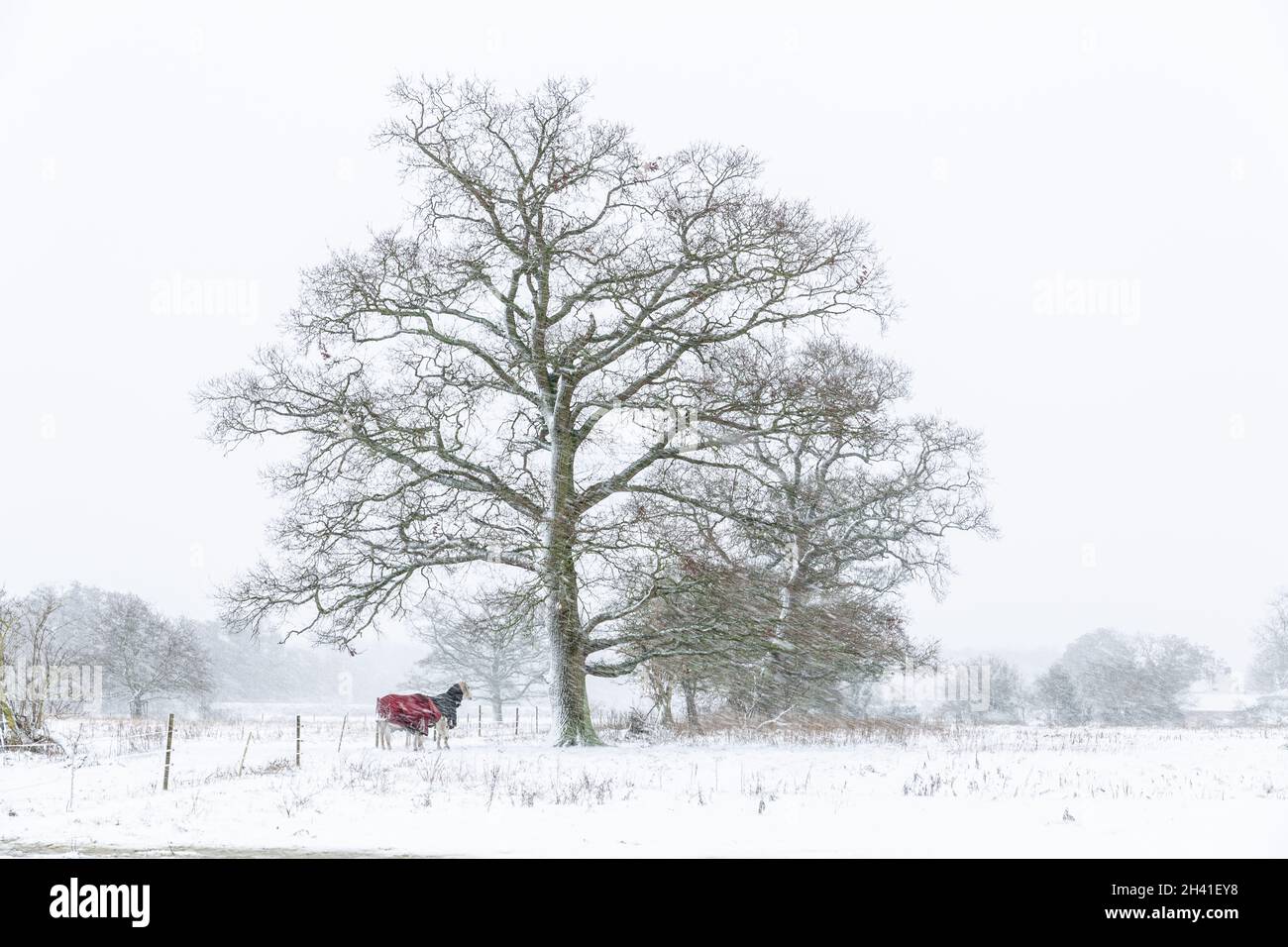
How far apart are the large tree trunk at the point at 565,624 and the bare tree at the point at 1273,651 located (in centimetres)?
7192

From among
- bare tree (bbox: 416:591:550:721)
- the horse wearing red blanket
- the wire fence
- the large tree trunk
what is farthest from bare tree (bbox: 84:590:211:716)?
the large tree trunk

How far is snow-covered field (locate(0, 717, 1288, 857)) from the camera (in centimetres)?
884

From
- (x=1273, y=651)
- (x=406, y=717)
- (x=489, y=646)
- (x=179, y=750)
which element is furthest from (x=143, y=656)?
(x=1273, y=651)

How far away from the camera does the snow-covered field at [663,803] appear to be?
8844mm

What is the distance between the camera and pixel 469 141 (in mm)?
20109

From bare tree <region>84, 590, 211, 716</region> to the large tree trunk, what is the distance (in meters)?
35.8

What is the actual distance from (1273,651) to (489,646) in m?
74.8
